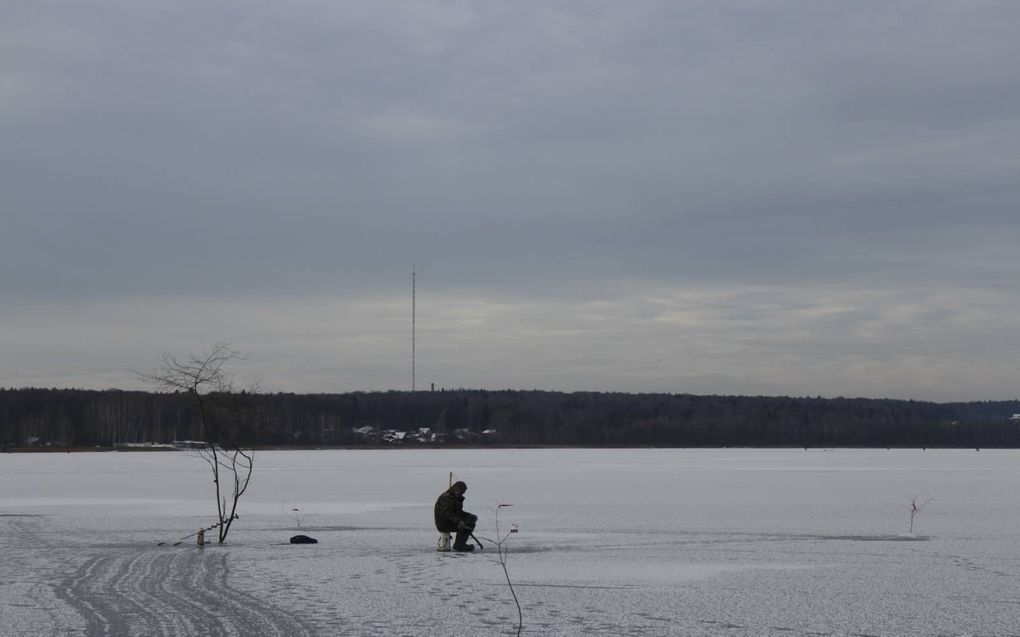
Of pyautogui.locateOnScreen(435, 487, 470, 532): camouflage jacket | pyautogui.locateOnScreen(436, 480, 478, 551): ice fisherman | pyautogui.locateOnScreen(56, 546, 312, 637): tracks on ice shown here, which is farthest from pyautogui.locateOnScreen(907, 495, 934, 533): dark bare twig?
pyautogui.locateOnScreen(56, 546, 312, 637): tracks on ice

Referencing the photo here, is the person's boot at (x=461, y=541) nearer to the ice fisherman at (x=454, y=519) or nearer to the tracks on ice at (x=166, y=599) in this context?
the ice fisherman at (x=454, y=519)

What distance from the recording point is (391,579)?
16.2 meters

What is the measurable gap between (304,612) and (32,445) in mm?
135745

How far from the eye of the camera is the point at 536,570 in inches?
682

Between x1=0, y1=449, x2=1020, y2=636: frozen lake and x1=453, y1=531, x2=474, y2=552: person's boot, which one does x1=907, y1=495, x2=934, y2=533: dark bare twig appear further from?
x1=453, y1=531, x2=474, y2=552: person's boot

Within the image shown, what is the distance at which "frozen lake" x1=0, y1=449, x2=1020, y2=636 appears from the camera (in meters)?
12.7

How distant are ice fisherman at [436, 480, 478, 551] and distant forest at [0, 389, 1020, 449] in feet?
424

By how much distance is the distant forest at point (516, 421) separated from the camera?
487 feet

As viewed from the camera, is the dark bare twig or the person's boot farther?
the dark bare twig

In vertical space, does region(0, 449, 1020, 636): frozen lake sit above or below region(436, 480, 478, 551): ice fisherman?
below

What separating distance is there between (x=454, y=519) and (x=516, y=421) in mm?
160905

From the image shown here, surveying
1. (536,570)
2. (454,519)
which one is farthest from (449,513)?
(536,570)

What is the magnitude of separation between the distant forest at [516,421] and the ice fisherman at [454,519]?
129 metres

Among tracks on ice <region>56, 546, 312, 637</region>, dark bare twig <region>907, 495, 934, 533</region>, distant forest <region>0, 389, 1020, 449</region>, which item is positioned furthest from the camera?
distant forest <region>0, 389, 1020, 449</region>
